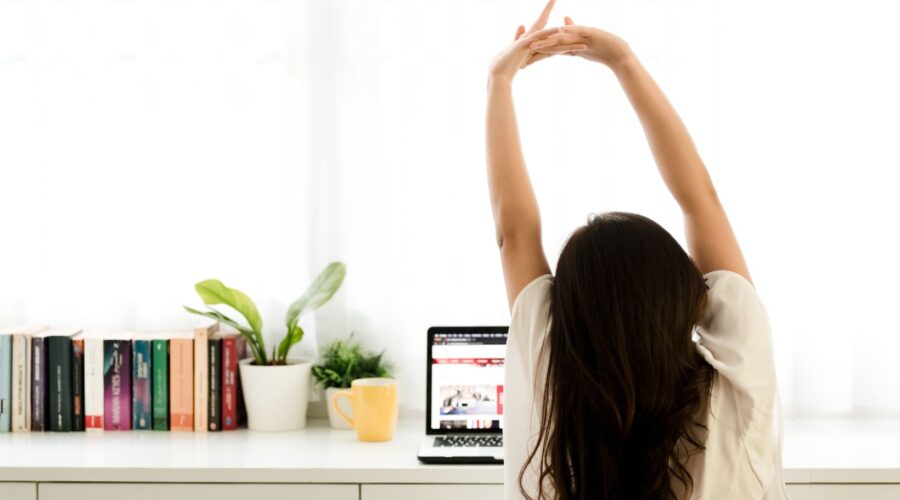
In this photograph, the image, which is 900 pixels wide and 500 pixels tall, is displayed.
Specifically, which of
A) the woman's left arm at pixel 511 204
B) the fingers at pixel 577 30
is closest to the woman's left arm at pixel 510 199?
the woman's left arm at pixel 511 204

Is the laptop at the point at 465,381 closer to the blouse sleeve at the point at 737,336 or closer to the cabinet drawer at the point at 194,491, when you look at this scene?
the cabinet drawer at the point at 194,491

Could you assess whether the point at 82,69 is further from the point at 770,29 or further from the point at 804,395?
the point at 804,395

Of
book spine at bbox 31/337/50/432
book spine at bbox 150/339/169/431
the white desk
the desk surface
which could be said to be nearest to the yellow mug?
the desk surface

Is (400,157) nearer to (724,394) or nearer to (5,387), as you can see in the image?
(5,387)

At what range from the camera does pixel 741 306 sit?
1.03 m

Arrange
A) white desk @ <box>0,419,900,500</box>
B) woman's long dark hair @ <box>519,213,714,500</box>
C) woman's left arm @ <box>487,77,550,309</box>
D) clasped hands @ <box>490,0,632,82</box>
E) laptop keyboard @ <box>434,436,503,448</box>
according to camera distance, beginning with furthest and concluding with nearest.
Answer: laptop keyboard @ <box>434,436,503,448</box> < white desk @ <box>0,419,900,500</box> < clasped hands @ <box>490,0,632,82</box> < woman's left arm @ <box>487,77,550,309</box> < woman's long dark hair @ <box>519,213,714,500</box>

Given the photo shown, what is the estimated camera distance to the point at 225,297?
1.98m

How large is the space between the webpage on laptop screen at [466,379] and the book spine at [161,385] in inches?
22.5

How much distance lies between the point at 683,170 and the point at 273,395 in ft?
3.68

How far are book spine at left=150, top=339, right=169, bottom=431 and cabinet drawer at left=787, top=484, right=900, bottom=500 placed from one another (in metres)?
1.26

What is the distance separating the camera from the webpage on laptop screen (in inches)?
76.1

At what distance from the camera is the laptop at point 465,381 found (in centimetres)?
193

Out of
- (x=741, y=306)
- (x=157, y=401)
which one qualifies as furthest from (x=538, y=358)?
(x=157, y=401)

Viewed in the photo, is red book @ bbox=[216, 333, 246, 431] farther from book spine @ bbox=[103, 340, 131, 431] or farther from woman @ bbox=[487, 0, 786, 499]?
woman @ bbox=[487, 0, 786, 499]
